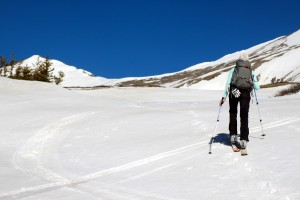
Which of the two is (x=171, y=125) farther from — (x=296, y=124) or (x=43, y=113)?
(x=43, y=113)

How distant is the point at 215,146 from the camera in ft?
34.4

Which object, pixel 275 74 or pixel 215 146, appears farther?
pixel 275 74

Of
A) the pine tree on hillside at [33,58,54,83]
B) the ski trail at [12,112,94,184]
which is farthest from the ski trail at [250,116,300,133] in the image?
the pine tree on hillside at [33,58,54,83]

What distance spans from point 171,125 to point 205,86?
8150 cm

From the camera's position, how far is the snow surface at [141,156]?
719 cm

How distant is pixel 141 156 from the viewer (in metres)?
10.3

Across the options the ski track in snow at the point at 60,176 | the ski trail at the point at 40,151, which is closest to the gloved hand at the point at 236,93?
the ski track in snow at the point at 60,176

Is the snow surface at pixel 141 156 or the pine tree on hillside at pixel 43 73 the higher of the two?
the pine tree on hillside at pixel 43 73

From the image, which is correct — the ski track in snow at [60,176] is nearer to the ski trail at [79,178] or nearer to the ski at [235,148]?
the ski trail at [79,178]

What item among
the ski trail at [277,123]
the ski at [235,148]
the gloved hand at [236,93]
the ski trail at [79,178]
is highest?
the gloved hand at [236,93]

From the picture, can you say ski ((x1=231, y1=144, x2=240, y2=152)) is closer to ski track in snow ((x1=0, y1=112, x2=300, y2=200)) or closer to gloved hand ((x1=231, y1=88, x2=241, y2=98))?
ski track in snow ((x1=0, y1=112, x2=300, y2=200))

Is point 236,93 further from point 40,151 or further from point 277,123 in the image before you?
point 40,151

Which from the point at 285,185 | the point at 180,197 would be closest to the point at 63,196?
the point at 180,197

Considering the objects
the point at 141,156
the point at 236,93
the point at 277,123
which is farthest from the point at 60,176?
the point at 277,123
